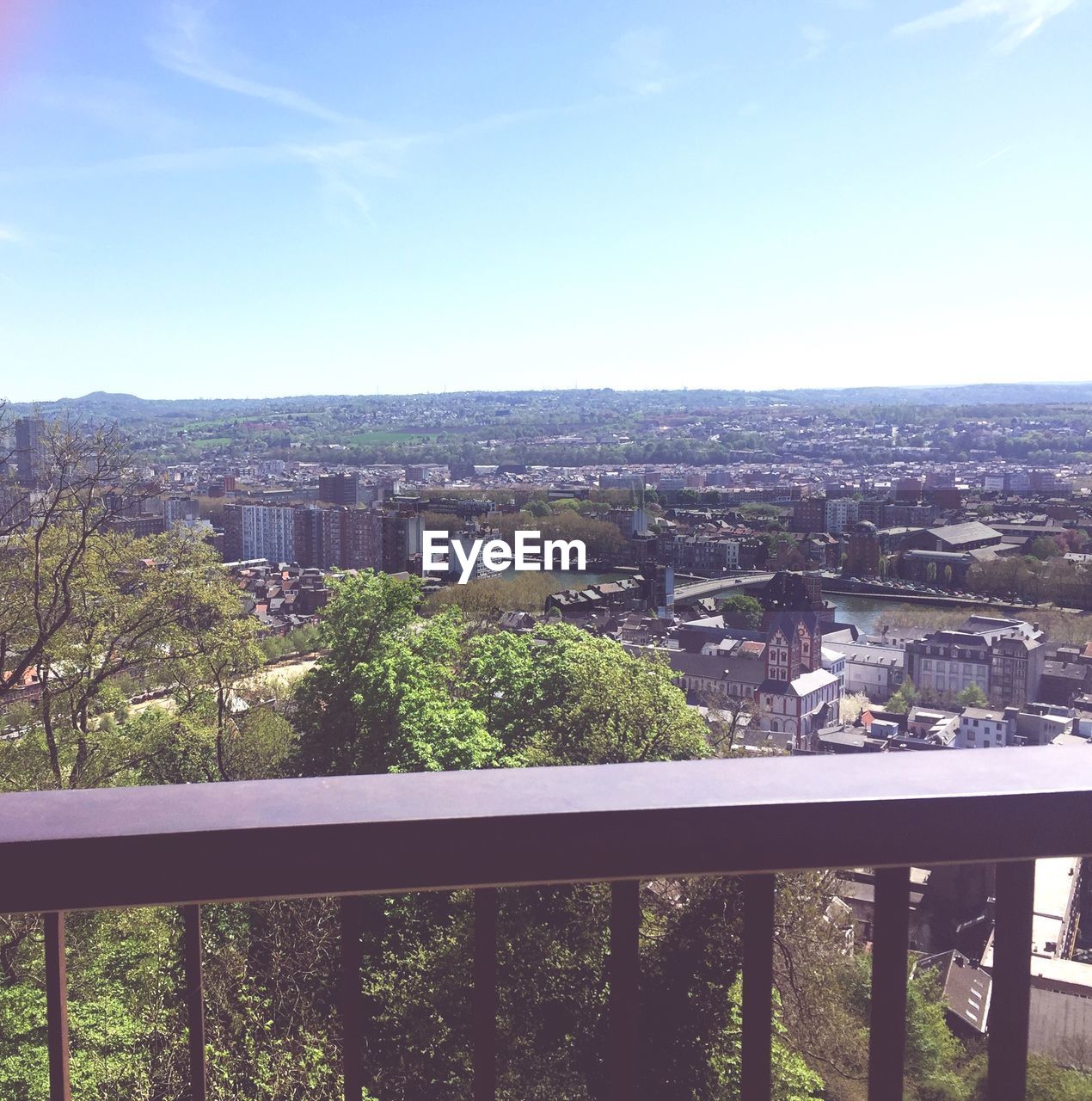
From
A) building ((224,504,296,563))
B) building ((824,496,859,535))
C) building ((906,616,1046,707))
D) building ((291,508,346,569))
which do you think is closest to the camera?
building ((906,616,1046,707))

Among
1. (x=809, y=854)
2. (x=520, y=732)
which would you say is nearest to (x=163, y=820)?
(x=809, y=854)

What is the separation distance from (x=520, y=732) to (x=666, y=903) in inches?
306

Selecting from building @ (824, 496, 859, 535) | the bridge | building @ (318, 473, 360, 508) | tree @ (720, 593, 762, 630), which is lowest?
tree @ (720, 593, 762, 630)

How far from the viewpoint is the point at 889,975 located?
668 millimetres

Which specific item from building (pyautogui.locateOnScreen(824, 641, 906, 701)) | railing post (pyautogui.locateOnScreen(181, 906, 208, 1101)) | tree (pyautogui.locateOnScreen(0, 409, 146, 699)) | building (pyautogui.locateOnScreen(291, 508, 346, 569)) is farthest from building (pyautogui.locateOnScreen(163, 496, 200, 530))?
railing post (pyautogui.locateOnScreen(181, 906, 208, 1101))

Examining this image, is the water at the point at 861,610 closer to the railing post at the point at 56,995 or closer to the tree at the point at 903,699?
the tree at the point at 903,699

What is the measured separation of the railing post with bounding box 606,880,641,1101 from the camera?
2.12ft

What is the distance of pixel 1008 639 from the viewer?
43.7 ft

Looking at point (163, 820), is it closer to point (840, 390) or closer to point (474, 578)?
point (474, 578)

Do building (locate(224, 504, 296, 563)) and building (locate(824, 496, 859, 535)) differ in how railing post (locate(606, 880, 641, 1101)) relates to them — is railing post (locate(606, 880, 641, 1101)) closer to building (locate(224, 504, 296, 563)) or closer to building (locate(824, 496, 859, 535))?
building (locate(824, 496, 859, 535))

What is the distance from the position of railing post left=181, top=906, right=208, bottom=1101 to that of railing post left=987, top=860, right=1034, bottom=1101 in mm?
485

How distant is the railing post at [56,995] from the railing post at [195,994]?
7cm

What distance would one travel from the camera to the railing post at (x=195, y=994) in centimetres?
62

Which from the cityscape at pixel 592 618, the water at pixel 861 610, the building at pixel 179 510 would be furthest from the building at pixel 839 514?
the building at pixel 179 510
